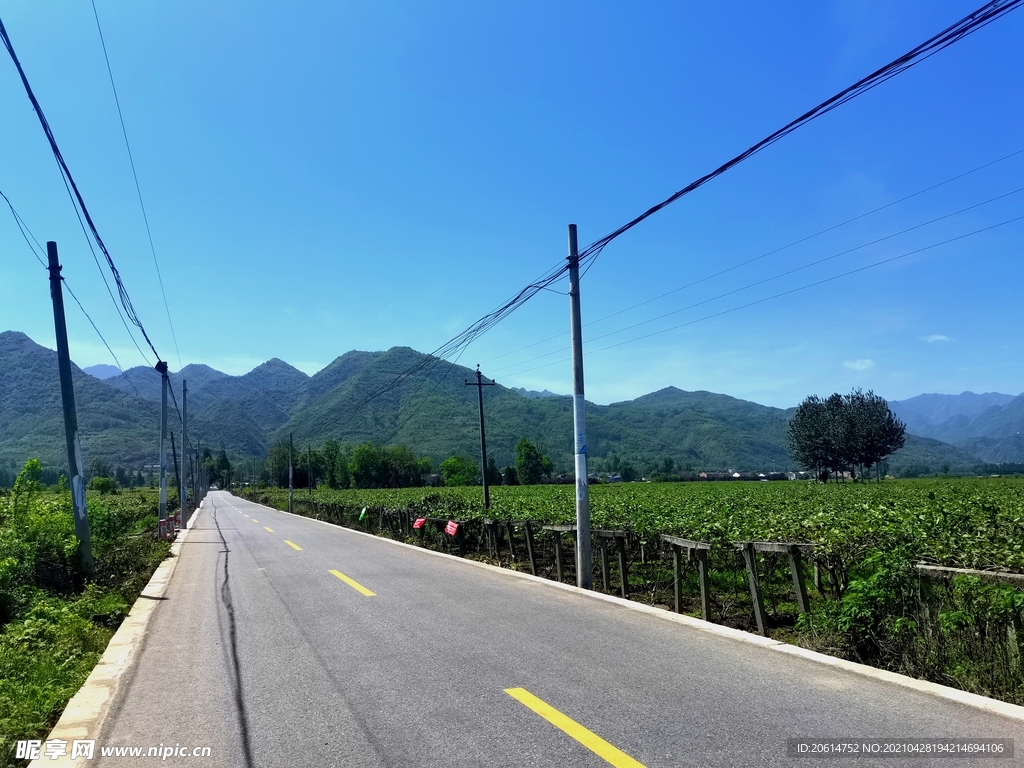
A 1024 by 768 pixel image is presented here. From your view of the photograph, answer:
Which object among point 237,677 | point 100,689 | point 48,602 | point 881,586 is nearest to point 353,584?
point 48,602

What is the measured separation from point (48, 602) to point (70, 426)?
3.89 m

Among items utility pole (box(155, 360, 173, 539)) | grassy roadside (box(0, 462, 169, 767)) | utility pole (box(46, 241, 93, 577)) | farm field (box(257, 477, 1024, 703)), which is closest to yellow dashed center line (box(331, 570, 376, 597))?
grassy roadside (box(0, 462, 169, 767))

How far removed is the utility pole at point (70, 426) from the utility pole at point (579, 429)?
865 centimetres

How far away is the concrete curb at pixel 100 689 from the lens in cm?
495

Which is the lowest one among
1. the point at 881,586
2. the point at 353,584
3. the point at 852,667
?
the point at 353,584

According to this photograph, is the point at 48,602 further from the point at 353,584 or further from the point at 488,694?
the point at 488,694

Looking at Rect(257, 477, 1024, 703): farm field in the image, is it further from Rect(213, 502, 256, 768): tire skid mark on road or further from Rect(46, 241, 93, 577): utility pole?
Rect(46, 241, 93, 577): utility pole

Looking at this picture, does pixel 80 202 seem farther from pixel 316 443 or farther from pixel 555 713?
pixel 316 443

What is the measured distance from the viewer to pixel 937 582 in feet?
21.6

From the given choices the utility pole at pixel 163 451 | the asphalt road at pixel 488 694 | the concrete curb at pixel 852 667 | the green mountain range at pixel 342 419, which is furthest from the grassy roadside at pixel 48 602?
the green mountain range at pixel 342 419

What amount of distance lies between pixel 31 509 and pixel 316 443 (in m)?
143

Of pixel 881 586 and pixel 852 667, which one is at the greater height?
pixel 881 586

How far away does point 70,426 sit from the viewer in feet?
40.2

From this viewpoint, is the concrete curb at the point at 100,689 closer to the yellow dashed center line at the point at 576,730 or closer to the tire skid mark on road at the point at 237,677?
the tire skid mark on road at the point at 237,677
